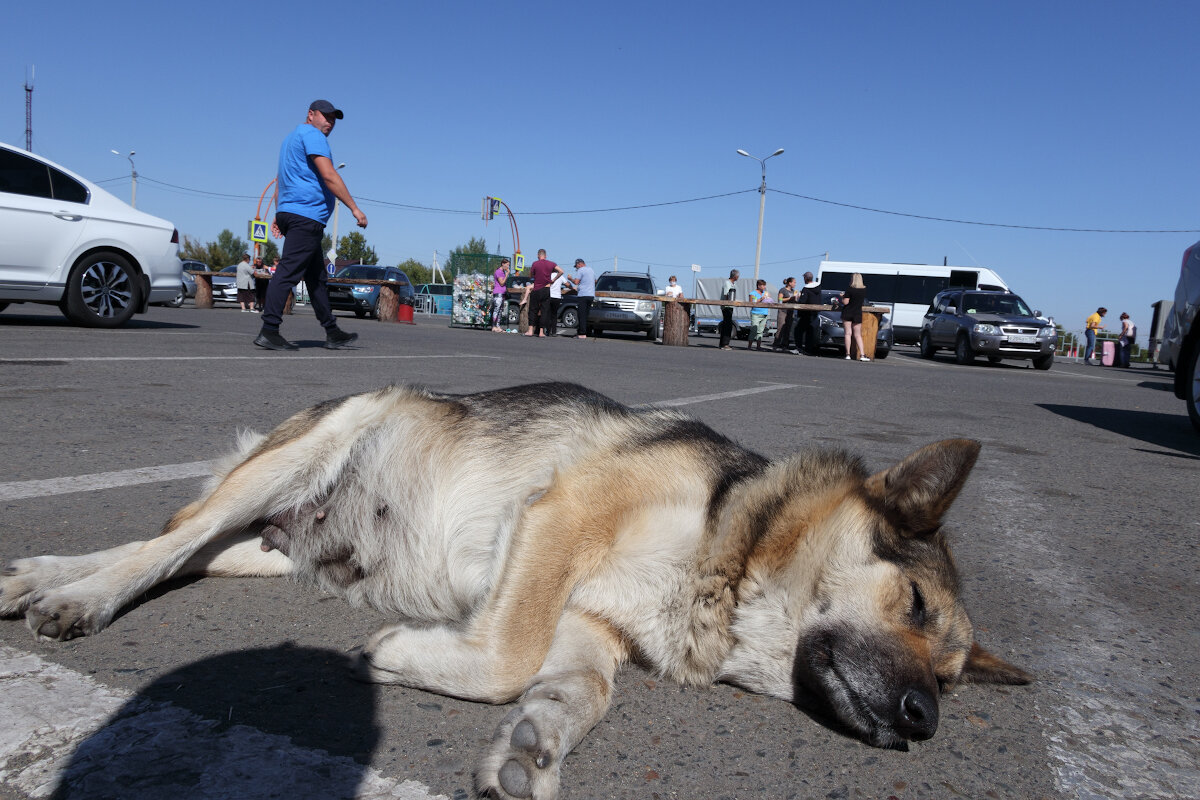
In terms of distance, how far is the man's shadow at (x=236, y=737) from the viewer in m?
1.47

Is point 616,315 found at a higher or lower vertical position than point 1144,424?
higher

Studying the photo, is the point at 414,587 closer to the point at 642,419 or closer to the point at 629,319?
the point at 642,419

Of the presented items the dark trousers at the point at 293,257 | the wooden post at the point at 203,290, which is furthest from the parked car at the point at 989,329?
the wooden post at the point at 203,290

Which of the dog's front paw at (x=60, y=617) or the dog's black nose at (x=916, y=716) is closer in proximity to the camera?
the dog's black nose at (x=916, y=716)

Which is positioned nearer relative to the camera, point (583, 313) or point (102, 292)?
point (102, 292)

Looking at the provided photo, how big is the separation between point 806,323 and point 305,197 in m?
16.6

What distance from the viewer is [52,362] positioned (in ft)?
21.6

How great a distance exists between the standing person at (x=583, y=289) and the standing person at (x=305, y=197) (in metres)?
12.6

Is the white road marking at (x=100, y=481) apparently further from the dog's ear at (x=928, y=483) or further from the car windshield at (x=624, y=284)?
the car windshield at (x=624, y=284)

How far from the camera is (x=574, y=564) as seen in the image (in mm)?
2232

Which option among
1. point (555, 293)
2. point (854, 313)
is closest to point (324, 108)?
point (555, 293)

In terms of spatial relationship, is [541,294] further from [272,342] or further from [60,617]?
[60,617]

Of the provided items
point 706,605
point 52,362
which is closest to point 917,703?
point 706,605

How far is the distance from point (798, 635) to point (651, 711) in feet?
1.56
